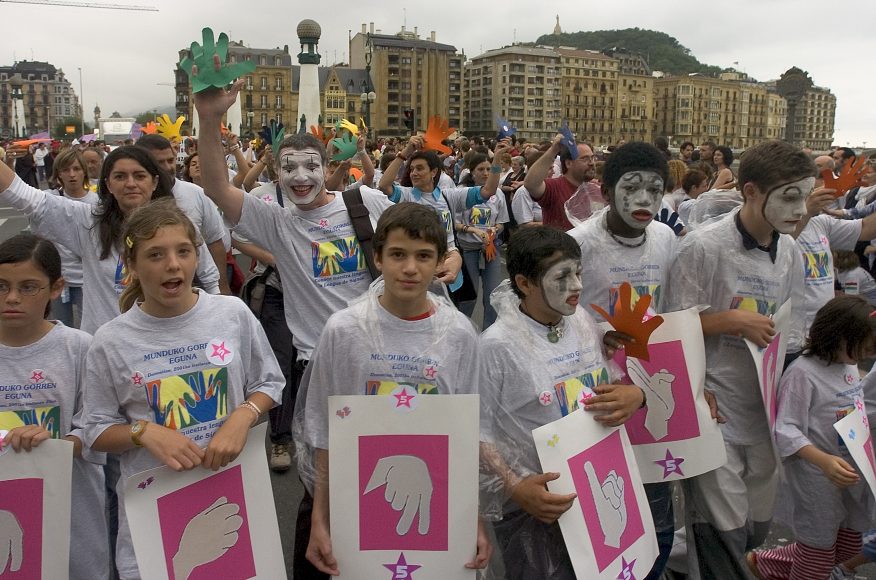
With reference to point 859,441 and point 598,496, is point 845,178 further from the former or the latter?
point 598,496

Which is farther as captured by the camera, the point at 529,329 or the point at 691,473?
the point at 691,473

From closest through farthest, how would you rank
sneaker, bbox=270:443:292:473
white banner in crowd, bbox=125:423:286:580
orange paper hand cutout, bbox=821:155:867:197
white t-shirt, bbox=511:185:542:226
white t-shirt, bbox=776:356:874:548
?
1. white banner in crowd, bbox=125:423:286:580
2. white t-shirt, bbox=776:356:874:548
3. orange paper hand cutout, bbox=821:155:867:197
4. sneaker, bbox=270:443:292:473
5. white t-shirt, bbox=511:185:542:226

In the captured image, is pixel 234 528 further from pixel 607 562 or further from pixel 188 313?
pixel 607 562

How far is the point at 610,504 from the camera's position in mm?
2393

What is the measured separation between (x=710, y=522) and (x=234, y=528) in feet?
6.21

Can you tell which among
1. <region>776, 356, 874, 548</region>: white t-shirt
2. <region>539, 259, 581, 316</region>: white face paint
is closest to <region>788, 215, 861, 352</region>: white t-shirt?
<region>776, 356, 874, 548</region>: white t-shirt

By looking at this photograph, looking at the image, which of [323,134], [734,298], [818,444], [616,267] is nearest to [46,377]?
[616,267]

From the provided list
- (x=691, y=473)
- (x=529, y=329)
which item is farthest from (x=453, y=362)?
(x=691, y=473)

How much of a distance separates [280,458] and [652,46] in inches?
8055

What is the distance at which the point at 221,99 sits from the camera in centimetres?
300

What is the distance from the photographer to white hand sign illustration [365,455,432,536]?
2227mm

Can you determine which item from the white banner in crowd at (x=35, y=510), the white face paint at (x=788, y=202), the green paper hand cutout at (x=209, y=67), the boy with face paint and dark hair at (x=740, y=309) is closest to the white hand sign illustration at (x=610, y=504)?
the boy with face paint and dark hair at (x=740, y=309)

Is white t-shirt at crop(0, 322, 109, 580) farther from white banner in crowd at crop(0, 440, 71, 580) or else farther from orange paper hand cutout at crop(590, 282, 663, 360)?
orange paper hand cutout at crop(590, 282, 663, 360)

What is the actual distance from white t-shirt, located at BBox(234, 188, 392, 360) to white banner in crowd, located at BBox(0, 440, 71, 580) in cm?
140
